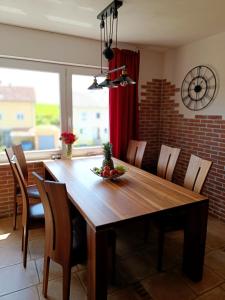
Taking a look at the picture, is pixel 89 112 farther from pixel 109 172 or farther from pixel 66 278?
pixel 66 278

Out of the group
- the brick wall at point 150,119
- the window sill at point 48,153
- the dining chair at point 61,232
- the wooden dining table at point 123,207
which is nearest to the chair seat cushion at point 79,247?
the dining chair at point 61,232

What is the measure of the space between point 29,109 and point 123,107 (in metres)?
1.35

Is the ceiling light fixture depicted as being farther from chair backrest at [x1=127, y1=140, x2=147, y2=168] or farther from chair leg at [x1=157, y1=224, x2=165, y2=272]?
chair leg at [x1=157, y1=224, x2=165, y2=272]

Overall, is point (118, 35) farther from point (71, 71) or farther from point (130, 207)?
point (130, 207)

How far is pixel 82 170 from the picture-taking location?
2436mm

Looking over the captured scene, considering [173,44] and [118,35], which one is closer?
[118,35]

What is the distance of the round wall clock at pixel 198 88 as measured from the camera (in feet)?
9.53

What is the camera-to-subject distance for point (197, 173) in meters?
1.98

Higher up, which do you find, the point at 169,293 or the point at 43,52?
the point at 43,52

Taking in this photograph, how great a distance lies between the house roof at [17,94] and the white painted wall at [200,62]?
218 centimetres

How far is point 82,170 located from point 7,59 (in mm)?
1707

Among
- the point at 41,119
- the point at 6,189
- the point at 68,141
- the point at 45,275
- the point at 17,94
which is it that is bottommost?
the point at 45,275

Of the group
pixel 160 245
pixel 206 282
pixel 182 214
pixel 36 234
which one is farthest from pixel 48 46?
pixel 206 282

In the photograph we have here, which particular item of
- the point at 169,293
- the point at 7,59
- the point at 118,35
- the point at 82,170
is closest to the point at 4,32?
the point at 7,59
